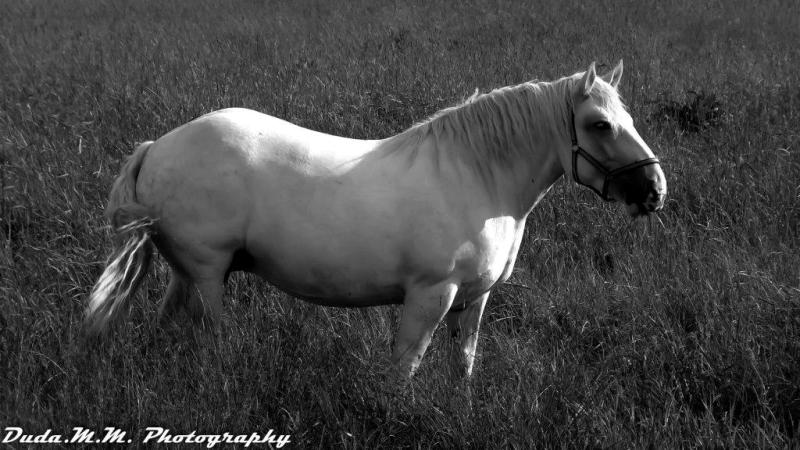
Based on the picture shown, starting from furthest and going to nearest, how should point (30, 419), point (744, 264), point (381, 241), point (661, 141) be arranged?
point (661, 141), point (744, 264), point (381, 241), point (30, 419)

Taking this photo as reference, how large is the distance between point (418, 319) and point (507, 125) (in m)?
0.87

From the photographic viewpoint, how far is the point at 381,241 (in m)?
3.07

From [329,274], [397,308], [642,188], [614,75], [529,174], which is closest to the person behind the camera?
[642,188]

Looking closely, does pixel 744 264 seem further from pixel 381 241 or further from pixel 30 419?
pixel 30 419

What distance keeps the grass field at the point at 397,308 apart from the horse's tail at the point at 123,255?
124mm

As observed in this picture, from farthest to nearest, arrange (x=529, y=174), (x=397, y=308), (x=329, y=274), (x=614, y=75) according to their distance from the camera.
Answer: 1. (x=397, y=308)
2. (x=614, y=75)
3. (x=529, y=174)
4. (x=329, y=274)

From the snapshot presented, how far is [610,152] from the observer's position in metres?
3.07

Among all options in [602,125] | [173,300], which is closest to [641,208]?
[602,125]

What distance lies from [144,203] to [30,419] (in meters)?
1.01

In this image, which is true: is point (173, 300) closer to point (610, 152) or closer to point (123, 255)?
point (123, 255)

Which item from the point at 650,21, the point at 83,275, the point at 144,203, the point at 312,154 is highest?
the point at 312,154

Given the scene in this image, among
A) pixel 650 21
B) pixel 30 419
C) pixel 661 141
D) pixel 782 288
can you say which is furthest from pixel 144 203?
pixel 650 21

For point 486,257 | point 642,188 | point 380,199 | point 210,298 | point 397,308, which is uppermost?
point 642,188

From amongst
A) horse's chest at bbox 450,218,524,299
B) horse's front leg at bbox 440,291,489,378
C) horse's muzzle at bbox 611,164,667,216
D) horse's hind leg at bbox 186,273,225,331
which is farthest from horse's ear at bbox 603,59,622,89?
horse's hind leg at bbox 186,273,225,331
